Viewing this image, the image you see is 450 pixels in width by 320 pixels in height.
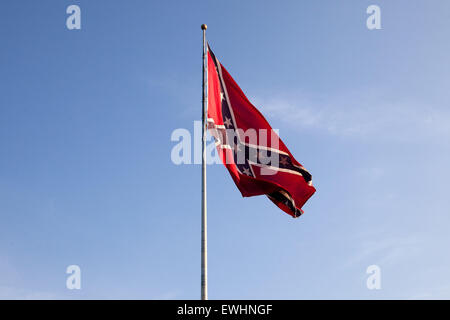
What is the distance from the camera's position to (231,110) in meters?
24.7

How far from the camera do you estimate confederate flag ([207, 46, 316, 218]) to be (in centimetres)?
2320

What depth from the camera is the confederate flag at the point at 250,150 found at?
2320 centimetres

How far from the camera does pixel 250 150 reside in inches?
939

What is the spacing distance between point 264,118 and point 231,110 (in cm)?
152
